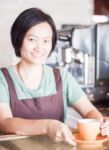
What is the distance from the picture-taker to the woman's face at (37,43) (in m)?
1.43

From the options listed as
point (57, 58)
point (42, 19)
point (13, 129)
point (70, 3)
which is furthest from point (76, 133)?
point (70, 3)

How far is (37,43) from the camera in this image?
4.72ft

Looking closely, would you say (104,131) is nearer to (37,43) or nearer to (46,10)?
(37,43)

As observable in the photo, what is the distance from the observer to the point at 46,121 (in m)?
1.16

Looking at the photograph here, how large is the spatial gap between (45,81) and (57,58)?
1072 mm

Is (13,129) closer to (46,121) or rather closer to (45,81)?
(46,121)

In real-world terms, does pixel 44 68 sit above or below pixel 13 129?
above

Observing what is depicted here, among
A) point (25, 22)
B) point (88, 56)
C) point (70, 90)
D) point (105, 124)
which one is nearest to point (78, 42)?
point (88, 56)

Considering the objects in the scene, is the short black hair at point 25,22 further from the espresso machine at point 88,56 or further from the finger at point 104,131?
the espresso machine at point 88,56

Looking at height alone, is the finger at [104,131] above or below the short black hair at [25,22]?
below

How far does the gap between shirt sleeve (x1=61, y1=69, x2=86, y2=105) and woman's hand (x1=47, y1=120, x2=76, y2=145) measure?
1.39ft

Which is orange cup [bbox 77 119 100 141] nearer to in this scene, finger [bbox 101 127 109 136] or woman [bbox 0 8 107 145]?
finger [bbox 101 127 109 136]

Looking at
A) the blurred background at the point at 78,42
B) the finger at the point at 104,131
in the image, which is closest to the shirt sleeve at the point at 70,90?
the finger at the point at 104,131

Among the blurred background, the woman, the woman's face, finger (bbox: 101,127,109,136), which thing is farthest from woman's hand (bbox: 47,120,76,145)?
the blurred background
